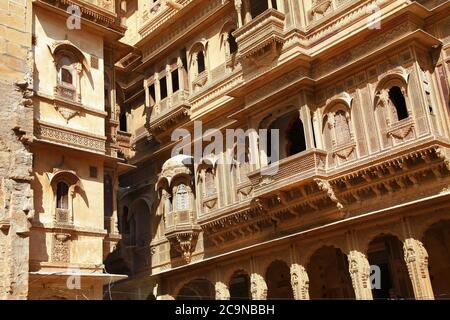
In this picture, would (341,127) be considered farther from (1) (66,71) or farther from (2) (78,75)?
(1) (66,71)

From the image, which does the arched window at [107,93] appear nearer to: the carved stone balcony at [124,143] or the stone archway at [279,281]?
the carved stone balcony at [124,143]

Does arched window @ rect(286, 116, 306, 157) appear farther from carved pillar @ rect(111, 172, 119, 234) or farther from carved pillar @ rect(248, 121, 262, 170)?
carved pillar @ rect(111, 172, 119, 234)

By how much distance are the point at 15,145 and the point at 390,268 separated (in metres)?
11.1

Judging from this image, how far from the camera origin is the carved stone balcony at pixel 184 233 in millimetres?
19125

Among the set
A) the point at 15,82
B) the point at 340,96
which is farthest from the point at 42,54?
the point at 340,96

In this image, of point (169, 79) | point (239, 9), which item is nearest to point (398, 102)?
point (239, 9)

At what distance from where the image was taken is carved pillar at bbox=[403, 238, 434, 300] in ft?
41.7

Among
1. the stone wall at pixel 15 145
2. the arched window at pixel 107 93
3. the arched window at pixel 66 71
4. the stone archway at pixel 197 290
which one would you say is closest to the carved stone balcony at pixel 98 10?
the stone wall at pixel 15 145

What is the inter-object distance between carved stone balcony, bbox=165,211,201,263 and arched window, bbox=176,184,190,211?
0.30m

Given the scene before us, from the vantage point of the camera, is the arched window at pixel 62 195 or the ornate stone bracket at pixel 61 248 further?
the arched window at pixel 62 195

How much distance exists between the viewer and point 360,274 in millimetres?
13930

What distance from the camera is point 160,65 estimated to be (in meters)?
22.7

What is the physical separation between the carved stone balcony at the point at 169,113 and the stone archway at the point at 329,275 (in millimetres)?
7191

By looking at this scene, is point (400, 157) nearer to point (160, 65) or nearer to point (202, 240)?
point (202, 240)
